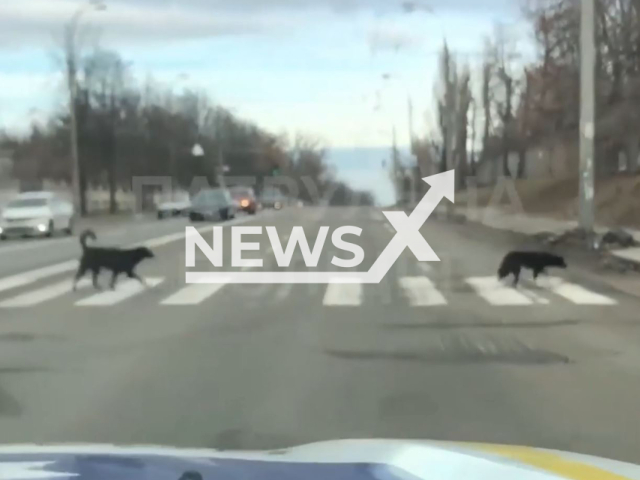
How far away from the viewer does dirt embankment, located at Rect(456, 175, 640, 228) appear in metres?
36.4

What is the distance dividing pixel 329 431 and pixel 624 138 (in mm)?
35253

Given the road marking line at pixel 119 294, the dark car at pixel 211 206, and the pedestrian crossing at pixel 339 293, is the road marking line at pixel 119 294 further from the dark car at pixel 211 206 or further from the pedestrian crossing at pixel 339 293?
the dark car at pixel 211 206

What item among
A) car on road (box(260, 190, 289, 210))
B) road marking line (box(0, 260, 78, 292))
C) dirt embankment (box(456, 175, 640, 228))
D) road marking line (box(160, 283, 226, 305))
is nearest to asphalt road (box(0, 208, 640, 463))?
road marking line (box(160, 283, 226, 305))

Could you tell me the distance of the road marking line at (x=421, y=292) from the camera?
14.8 meters

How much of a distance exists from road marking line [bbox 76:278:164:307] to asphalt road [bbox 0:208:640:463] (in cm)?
9

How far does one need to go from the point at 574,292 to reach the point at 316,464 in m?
13.0

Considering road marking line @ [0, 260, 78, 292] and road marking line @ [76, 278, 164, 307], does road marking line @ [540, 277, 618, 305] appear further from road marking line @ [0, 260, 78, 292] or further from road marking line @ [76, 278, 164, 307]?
road marking line @ [0, 260, 78, 292]

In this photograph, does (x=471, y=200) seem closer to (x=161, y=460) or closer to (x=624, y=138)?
(x=624, y=138)

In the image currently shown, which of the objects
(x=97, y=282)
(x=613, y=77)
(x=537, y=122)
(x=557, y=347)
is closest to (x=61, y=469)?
(x=557, y=347)

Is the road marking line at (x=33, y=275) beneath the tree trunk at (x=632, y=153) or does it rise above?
beneath

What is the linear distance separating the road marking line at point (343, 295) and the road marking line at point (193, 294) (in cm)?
186

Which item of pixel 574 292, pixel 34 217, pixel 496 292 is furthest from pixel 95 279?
pixel 34 217

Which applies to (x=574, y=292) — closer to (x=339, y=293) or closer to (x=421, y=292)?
(x=421, y=292)

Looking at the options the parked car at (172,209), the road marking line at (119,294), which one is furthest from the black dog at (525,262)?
the parked car at (172,209)
